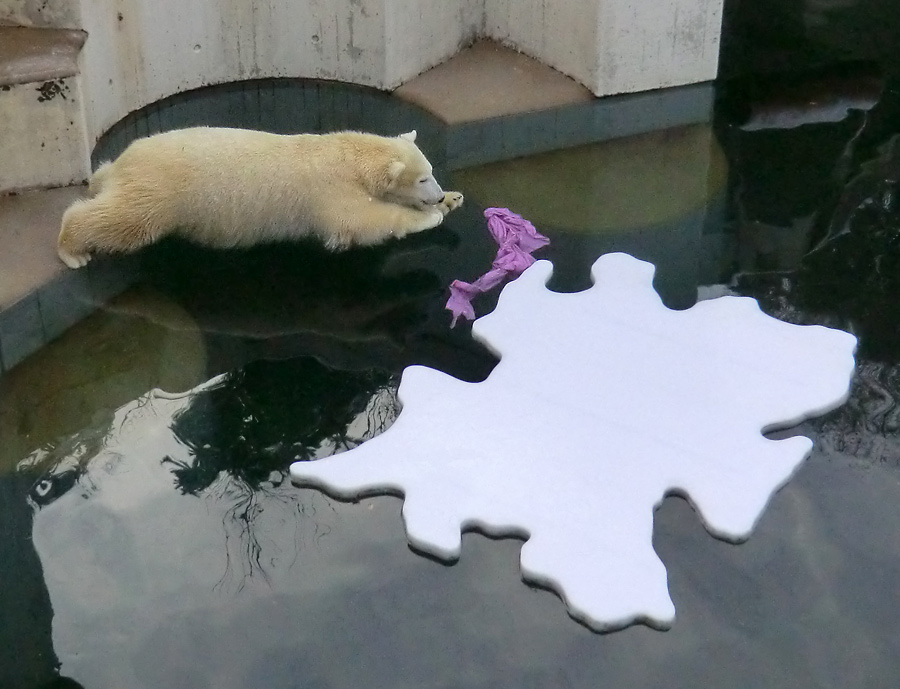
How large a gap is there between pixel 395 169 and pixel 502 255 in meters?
0.39

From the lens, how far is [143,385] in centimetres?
277

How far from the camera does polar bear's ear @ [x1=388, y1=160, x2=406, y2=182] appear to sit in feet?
10.4

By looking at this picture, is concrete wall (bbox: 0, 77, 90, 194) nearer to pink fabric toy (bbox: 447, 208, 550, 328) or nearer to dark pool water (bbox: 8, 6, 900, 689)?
dark pool water (bbox: 8, 6, 900, 689)

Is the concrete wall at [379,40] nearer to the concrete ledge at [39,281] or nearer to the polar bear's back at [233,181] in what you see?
the concrete ledge at [39,281]

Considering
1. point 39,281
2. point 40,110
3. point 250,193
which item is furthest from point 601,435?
point 40,110

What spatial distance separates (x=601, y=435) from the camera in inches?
101

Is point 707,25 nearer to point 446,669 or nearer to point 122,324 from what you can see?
point 122,324

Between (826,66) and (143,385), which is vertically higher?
(826,66)

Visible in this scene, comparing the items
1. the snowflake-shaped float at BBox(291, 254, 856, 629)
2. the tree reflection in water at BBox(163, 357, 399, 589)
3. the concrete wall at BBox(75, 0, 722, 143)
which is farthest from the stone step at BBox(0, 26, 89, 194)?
the snowflake-shaped float at BBox(291, 254, 856, 629)

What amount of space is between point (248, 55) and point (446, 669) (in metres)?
2.83

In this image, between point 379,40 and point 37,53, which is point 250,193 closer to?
point 37,53

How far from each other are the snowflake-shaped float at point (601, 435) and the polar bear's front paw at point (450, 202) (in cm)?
48

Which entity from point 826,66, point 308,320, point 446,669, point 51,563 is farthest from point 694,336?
point 826,66

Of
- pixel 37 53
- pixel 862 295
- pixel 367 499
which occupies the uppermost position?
pixel 37 53
